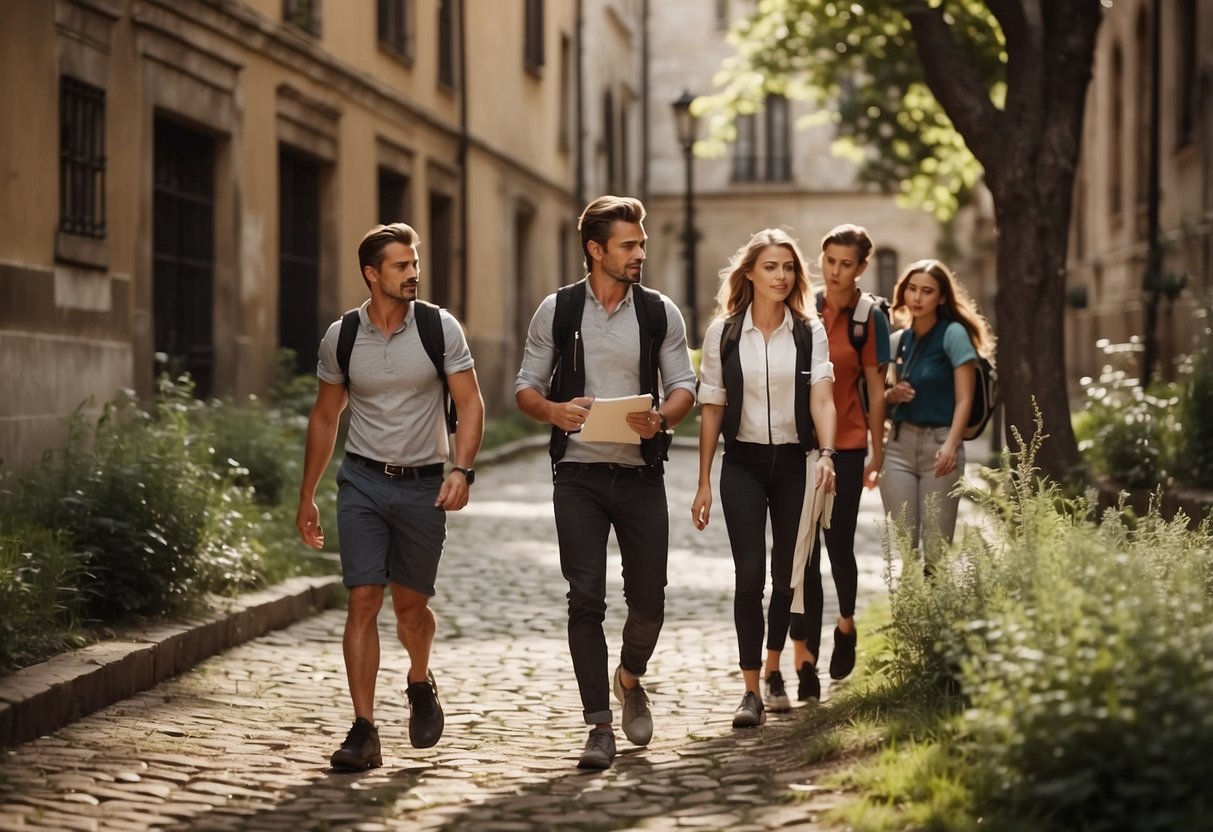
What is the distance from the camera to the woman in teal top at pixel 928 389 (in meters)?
8.34

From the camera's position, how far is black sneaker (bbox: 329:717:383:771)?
646 centimetres

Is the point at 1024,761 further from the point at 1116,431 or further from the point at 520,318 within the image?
the point at 520,318

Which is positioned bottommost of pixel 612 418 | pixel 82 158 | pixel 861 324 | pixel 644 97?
pixel 612 418

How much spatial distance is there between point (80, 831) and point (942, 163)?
18692 millimetres

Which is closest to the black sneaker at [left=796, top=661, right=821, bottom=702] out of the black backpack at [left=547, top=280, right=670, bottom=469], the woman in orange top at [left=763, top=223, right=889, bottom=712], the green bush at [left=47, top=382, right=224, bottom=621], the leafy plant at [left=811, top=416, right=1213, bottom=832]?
the woman in orange top at [left=763, top=223, right=889, bottom=712]

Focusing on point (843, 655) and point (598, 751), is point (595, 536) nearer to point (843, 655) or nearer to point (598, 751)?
point (598, 751)

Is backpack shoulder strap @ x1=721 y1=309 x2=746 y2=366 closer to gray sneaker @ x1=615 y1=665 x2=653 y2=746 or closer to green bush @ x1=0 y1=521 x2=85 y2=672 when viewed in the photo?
gray sneaker @ x1=615 y1=665 x2=653 y2=746

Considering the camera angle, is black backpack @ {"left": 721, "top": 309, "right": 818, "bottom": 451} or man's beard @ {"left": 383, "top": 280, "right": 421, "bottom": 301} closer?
man's beard @ {"left": 383, "top": 280, "right": 421, "bottom": 301}

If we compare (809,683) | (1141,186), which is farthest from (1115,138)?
(809,683)

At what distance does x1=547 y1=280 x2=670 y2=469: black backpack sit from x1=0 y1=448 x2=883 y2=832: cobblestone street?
112 centimetres

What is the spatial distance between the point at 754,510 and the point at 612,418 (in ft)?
3.19

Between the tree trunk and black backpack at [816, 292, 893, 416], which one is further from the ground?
the tree trunk

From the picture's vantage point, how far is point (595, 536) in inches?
267

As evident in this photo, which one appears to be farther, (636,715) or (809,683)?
(809,683)
